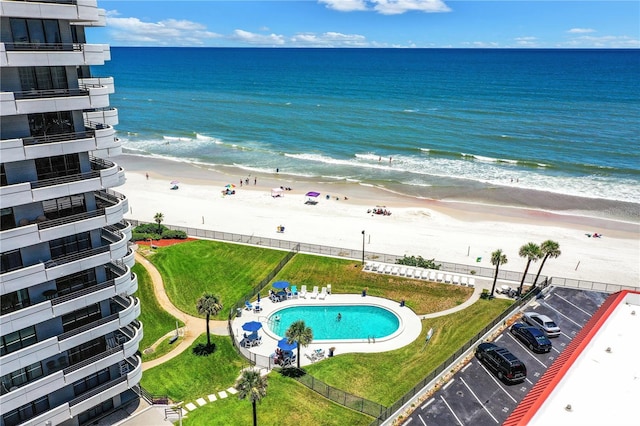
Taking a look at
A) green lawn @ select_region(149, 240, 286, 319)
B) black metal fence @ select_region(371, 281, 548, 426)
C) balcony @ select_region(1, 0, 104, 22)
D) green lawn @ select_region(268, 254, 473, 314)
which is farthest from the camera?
green lawn @ select_region(149, 240, 286, 319)

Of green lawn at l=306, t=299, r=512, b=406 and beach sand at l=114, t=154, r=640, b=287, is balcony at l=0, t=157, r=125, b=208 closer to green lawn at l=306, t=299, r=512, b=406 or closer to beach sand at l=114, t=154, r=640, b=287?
green lawn at l=306, t=299, r=512, b=406

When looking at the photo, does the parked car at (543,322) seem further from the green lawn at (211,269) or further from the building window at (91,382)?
the building window at (91,382)

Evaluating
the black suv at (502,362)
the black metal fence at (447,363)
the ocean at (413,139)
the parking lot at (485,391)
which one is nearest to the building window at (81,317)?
the black metal fence at (447,363)

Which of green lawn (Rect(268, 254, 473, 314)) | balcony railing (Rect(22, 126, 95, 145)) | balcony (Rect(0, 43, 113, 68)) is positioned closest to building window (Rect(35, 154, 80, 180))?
balcony railing (Rect(22, 126, 95, 145))

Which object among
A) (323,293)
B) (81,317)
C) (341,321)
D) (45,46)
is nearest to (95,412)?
(81,317)

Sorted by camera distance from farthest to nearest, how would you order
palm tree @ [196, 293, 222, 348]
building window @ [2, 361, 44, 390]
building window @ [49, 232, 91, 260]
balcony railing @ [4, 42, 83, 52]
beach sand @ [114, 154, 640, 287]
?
1. beach sand @ [114, 154, 640, 287]
2. palm tree @ [196, 293, 222, 348]
3. building window @ [49, 232, 91, 260]
4. building window @ [2, 361, 44, 390]
5. balcony railing @ [4, 42, 83, 52]

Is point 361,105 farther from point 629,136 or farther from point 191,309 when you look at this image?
point 191,309

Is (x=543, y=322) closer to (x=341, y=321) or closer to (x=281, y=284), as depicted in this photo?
(x=341, y=321)
